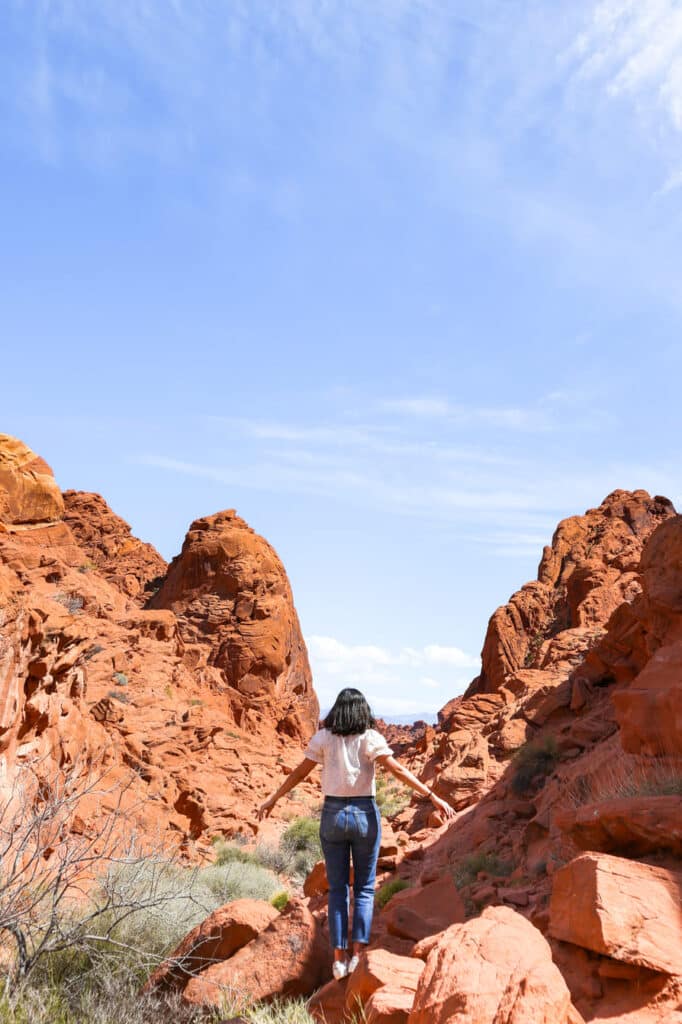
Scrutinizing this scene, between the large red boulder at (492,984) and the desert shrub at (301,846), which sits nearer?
the large red boulder at (492,984)

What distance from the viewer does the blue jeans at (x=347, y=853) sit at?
479 cm

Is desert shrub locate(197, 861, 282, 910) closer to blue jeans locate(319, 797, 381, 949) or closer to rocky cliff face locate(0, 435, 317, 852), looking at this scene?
rocky cliff face locate(0, 435, 317, 852)

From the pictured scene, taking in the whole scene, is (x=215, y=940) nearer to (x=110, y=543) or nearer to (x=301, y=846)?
(x=301, y=846)

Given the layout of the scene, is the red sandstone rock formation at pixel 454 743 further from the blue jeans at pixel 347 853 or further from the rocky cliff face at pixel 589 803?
the blue jeans at pixel 347 853

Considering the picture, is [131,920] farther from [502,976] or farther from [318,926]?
[502,976]

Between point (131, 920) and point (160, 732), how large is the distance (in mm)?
15614

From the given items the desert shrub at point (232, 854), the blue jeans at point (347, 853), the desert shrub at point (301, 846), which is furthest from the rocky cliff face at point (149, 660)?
the blue jeans at point (347, 853)

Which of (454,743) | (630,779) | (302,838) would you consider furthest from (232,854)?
(630,779)

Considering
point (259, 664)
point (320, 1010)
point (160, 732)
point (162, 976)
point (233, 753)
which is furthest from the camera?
point (259, 664)

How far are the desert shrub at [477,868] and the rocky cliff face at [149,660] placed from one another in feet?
15.3

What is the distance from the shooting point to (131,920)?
6.31m

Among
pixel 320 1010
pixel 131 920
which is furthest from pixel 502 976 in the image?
pixel 131 920

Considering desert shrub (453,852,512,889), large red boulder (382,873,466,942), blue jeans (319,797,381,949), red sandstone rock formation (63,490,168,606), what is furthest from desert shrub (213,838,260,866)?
red sandstone rock formation (63,490,168,606)

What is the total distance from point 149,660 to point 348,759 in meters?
22.5
